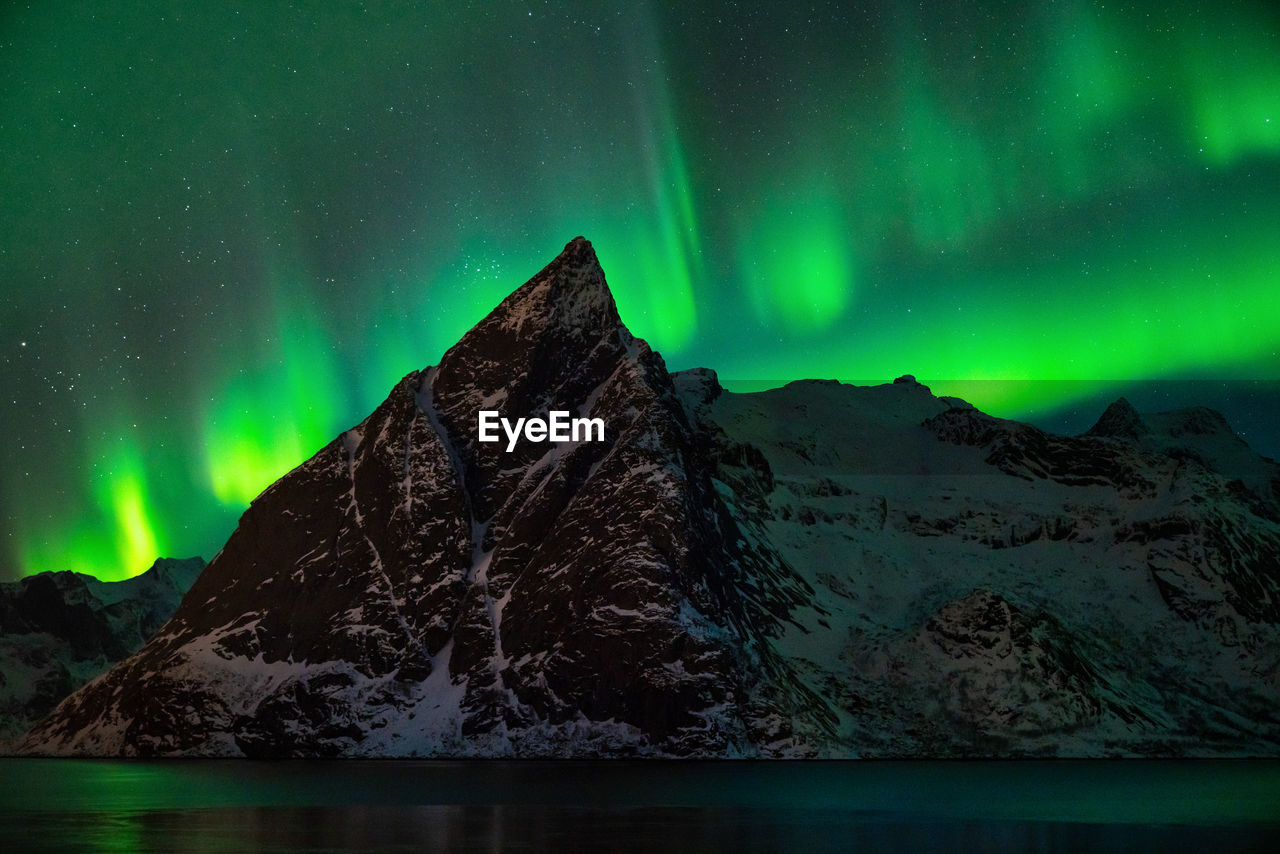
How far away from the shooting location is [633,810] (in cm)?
11244

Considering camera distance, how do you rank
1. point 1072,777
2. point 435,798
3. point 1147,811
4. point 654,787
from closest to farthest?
point 1147,811
point 435,798
point 654,787
point 1072,777

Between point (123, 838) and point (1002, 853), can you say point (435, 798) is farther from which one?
point (1002, 853)

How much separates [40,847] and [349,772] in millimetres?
105396

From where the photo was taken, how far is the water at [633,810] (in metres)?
86.5

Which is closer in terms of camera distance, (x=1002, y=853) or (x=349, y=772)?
(x=1002, y=853)

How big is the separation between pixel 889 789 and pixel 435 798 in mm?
50387

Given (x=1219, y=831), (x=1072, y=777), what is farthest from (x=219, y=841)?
(x=1072, y=777)

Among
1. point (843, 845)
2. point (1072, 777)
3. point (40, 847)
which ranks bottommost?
point (1072, 777)

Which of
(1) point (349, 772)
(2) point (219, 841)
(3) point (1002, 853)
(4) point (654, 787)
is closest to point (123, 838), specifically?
Answer: (2) point (219, 841)

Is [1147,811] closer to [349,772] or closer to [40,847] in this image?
[40,847]

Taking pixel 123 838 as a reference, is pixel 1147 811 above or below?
below

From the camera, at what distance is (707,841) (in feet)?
279

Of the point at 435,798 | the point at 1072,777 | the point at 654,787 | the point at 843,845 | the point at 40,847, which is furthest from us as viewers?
the point at 1072,777

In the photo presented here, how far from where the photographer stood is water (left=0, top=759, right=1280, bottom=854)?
8650 cm
